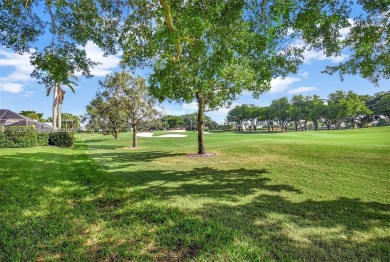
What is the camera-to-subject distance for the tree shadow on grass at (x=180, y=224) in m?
3.38

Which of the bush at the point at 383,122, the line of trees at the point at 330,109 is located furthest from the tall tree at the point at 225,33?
the bush at the point at 383,122

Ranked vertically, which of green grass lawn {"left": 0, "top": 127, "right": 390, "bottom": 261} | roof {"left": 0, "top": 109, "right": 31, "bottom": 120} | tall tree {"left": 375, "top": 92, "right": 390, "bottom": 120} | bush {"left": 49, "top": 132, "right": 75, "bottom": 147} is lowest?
green grass lawn {"left": 0, "top": 127, "right": 390, "bottom": 261}

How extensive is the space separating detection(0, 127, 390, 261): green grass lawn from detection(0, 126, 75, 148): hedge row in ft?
40.8

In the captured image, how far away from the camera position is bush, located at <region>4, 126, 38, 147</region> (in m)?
19.2

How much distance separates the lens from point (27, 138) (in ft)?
65.6

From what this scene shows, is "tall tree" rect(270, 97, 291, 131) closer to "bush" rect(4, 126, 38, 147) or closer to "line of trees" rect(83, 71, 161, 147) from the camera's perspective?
"line of trees" rect(83, 71, 161, 147)

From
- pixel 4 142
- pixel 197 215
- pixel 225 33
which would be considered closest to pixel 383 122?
pixel 225 33

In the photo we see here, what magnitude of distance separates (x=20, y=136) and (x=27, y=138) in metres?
0.53

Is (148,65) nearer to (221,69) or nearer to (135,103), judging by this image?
(221,69)

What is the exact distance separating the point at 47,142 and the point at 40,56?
59.0 ft

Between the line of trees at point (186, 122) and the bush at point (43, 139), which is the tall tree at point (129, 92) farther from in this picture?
the line of trees at point (186, 122)

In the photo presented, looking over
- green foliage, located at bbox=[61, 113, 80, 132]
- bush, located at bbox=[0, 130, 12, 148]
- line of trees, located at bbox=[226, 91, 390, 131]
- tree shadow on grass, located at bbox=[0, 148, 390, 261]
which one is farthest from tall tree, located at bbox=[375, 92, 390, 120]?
bush, located at bbox=[0, 130, 12, 148]

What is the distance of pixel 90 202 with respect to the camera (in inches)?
222

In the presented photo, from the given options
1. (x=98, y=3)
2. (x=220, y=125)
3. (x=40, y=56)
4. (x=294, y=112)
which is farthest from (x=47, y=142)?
(x=220, y=125)
